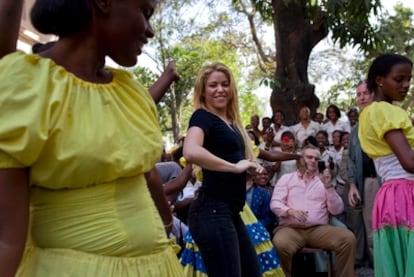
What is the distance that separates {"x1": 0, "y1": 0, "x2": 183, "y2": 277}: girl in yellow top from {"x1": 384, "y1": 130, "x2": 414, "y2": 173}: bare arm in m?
1.96

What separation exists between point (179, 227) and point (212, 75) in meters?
2.30

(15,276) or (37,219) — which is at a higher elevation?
(37,219)

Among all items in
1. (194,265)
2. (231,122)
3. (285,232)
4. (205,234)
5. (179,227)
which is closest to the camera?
(205,234)

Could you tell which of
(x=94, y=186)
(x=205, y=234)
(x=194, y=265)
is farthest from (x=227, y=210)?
(x=94, y=186)

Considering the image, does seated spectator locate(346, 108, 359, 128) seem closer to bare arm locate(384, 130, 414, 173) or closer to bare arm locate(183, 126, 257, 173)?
bare arm locate(384, 130, 414, 173)

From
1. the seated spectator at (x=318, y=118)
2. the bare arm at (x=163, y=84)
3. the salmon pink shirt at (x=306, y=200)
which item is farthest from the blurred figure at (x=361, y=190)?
the bare arm at (x=163, y=84)

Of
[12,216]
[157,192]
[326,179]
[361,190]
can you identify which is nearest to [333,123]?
[361,190]

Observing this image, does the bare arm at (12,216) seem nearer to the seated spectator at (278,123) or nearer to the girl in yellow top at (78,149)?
the girl in yellow top at (78,149)

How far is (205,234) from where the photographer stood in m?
3.21

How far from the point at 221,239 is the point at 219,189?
0.29 m

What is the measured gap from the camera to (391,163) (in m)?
3.46

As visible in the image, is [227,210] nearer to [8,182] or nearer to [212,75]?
[212,75]

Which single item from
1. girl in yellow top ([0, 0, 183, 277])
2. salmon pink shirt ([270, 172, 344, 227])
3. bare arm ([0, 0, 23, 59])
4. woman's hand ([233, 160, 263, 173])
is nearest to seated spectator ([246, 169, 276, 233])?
salmon pink shirt ([270, 172, 344, 227])

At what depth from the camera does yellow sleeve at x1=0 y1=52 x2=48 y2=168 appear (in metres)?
1.28
